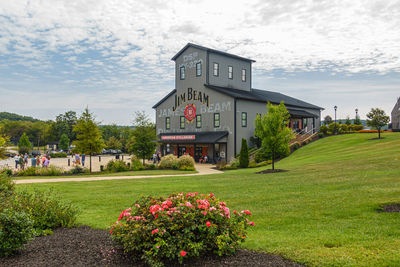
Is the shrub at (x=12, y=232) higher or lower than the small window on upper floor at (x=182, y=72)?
lower

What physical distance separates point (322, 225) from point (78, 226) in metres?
6.41

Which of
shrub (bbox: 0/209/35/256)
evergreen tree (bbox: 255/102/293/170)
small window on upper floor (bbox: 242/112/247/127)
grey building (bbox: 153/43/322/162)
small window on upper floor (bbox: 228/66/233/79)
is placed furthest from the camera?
small window on upper floor (bbox: 228/66/233/79)

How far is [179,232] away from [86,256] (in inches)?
75.3

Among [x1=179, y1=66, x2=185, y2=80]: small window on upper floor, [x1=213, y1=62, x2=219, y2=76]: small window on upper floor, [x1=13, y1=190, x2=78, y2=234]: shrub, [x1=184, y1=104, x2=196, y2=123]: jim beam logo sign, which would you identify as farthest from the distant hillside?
[x1=13, y1=190, x2=78, y2=234]: shrub

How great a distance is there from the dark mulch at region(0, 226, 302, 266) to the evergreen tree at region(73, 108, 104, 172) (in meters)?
24.3

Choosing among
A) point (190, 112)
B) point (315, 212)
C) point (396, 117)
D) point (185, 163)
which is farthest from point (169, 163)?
point (396, 117)

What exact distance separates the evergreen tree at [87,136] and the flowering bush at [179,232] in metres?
25.7

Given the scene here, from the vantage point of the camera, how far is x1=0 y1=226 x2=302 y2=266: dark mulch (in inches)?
221

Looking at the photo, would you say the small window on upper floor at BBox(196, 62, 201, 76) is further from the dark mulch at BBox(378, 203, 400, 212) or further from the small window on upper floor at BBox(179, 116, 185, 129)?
the dark mulch at BBox(378, 203, 400, 212)

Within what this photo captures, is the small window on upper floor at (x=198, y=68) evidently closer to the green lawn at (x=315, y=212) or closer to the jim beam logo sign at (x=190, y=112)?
the jim beam logo sign at (x=190, y=112)

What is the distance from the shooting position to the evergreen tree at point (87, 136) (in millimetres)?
30031

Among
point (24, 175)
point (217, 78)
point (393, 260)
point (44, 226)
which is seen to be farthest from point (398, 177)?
point (217, 78)

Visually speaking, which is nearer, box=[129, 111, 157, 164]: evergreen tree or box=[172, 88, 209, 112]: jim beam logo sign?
box=[129, 111, 157, 164]: evergreen tree

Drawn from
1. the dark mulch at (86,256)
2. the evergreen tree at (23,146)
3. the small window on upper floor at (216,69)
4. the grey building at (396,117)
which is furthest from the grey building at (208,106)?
the evergreen tree at (23,146)
